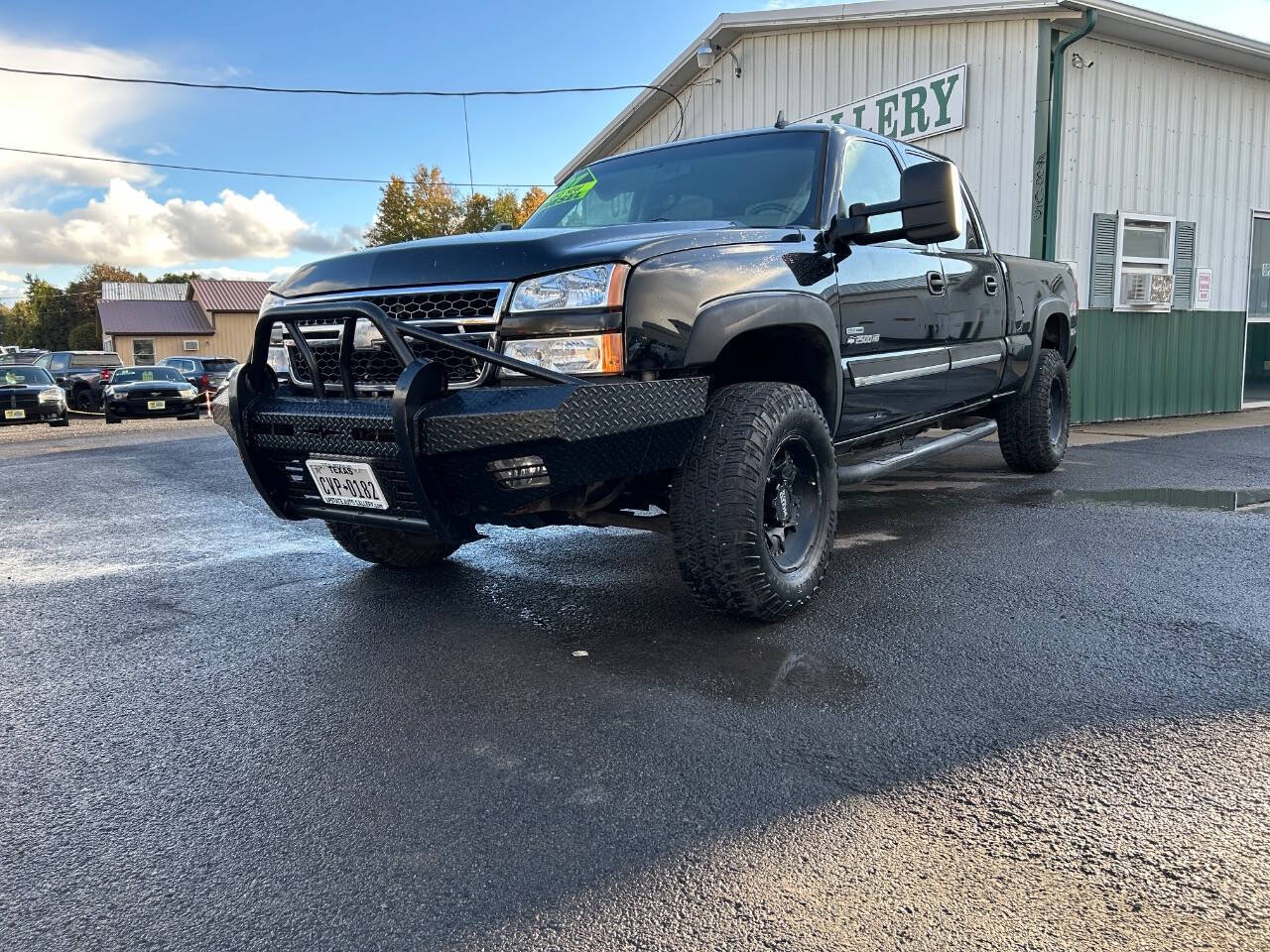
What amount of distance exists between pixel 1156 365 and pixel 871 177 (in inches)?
347

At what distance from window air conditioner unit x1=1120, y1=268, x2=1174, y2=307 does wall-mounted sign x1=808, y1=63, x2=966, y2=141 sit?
2713 mm

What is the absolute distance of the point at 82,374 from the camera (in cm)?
2514

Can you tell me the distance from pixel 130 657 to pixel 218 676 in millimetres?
473

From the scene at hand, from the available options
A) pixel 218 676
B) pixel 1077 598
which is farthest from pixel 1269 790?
pixel 218 676

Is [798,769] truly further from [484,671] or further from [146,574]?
[146,574]

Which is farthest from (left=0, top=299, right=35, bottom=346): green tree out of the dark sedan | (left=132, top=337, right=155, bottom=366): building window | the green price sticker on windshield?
the green price sticker on windshield

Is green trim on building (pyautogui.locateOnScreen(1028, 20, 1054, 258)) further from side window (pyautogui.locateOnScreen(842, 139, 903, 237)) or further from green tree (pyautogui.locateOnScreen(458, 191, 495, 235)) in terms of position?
green tree (pyautogui.locateOnScreen(458, 191, 495, 235))

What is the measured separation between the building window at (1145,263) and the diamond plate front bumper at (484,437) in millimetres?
9720

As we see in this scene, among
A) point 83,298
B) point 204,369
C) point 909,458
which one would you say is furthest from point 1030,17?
point 83,298

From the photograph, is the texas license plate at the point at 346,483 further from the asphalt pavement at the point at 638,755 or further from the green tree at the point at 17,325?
the green tree at the point at 17,325

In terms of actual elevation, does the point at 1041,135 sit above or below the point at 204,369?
above

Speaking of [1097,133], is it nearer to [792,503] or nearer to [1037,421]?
[1037,421]

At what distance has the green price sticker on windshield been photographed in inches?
192

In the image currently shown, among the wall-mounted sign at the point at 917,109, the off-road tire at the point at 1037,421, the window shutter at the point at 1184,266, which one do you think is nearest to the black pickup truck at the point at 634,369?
the off-road tire at the point at 1037,421
